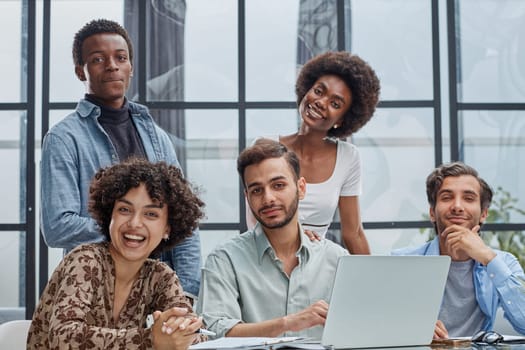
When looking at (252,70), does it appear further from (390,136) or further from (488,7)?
(488,7)

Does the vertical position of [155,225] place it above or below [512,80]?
below

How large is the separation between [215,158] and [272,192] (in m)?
2.71

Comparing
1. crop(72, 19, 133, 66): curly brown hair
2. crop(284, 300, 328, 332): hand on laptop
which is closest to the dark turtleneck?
crop(72, 19, 133, 66): curly brown hair

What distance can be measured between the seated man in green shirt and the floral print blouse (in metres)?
0.13

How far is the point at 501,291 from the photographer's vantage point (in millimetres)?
2387

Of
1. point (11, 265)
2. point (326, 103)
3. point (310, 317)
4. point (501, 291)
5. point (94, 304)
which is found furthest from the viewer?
point (11, 265)

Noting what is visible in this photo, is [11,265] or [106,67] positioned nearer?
[106,67]

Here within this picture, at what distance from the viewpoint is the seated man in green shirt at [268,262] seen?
7.17 ft

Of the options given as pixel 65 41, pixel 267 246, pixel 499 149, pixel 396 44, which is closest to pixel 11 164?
pixel 65 41

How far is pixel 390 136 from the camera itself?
506 cm

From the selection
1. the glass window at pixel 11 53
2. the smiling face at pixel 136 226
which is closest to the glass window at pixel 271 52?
the glass window at pixel 11 53

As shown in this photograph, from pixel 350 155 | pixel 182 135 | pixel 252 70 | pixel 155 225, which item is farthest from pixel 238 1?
pixel 155 225

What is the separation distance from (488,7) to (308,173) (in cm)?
280

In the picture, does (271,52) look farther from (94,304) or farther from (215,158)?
(94,304)
